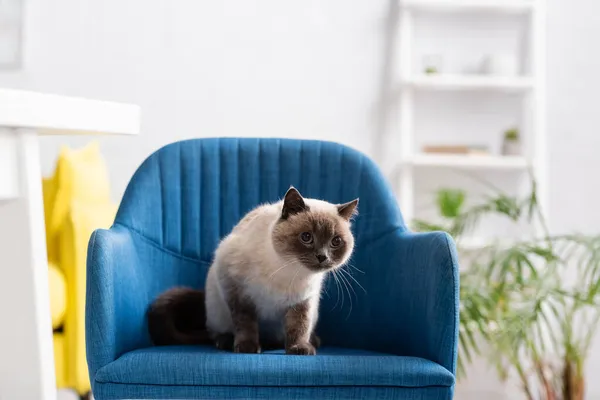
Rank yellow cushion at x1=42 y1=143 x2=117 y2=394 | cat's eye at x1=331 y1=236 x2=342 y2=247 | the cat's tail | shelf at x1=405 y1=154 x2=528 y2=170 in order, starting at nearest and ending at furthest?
cat's eye at x1=331 y1=236 x2=342 y2=247
the cat's tail
yellow cushion at x1=42 y1=143 x2=117 y2=394
shelf at x1=405 y1=154 x2=528 y2=170

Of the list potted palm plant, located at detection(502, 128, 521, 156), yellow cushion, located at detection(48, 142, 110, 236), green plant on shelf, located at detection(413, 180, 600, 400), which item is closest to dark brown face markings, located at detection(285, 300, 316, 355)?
green plant on shelf, located at detection(413, 180, 600, 400)

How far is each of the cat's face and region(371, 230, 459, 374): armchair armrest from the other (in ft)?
0.62

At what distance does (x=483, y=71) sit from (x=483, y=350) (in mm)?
1154

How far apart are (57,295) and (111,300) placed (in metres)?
1.02

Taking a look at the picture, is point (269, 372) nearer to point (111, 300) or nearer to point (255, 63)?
point (111, 300)

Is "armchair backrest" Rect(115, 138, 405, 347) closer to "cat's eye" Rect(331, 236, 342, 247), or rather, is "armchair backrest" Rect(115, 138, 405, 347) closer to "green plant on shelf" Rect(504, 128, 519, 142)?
"cat's eye" Rect(331, 236, 342, 247)

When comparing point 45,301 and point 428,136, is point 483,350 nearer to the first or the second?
point 428,136

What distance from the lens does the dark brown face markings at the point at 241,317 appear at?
1764mm

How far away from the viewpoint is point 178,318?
1975 millimetres

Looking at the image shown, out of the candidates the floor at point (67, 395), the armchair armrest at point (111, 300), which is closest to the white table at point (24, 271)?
the armchair armrest at point (111, 300)

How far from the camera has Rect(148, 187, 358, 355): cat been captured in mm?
1738

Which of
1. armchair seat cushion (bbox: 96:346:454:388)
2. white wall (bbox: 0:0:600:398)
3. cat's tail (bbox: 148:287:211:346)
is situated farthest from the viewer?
white wall (bbox: 0:0:600:398)

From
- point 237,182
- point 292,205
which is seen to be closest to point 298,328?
point 292,205

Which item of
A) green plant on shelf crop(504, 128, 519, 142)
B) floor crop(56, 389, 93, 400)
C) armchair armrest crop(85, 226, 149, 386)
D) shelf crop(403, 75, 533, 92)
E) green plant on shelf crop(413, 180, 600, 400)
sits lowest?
floor crop(56, 389, 93, 400)
